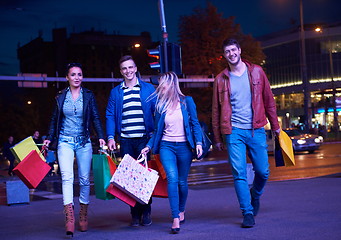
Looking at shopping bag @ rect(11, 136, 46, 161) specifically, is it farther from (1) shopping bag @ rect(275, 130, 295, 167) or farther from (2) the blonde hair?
(1) shopping bag @ rect(275, 130, 295, 167)

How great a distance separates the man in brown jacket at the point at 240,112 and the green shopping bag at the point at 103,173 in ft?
4.45

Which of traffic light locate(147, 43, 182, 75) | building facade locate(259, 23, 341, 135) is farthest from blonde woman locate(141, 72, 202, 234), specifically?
building facade locate(259, 23, 341, 135)

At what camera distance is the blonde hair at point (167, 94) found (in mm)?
7566

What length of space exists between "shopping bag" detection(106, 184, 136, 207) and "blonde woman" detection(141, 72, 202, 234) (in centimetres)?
57

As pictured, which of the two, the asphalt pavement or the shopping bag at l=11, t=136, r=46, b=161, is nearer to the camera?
the asphalt pavement

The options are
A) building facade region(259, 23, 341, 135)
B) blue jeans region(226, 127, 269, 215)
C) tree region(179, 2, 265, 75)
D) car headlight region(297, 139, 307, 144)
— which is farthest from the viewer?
building facade region(259, 23, 341, 135)

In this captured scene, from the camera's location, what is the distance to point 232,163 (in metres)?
7.39

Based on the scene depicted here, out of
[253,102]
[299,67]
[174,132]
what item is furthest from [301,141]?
[299,67]

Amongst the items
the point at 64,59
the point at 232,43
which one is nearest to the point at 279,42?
the point at 64,59

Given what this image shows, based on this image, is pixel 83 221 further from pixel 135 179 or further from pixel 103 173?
pixel 135 179

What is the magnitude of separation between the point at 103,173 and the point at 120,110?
980mm

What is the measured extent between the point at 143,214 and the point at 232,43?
243cm

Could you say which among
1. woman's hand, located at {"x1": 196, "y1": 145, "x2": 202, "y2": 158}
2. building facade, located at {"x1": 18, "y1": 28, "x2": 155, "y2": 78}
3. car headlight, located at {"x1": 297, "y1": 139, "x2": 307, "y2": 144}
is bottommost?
car headlight, located at {"x1": 297, "y1": 139, "x2": 307, "y2": 144}

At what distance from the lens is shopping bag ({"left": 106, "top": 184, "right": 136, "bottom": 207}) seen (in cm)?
718
